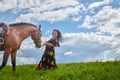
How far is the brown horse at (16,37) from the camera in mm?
14234

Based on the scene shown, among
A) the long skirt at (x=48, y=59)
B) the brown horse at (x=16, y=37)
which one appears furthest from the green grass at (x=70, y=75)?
the brown horse at (x=16, y=37)

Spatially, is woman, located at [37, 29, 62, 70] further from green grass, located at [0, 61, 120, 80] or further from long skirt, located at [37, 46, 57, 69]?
green grass, located at [0, 61, 120, 80]

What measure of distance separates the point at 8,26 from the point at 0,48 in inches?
51.2

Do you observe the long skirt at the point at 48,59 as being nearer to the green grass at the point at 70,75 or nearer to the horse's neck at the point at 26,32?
the green grass at the point at 70,75

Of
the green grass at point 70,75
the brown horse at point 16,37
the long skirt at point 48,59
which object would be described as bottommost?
the green grass at point 70,75

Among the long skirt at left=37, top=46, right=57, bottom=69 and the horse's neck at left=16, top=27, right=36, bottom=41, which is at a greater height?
the horse's neck at left=16, top=27, right=36, bottom=41

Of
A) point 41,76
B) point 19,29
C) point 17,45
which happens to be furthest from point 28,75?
point 19,29

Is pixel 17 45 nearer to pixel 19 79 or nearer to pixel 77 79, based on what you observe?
pixel 19 79

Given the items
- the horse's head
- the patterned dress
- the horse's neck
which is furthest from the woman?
the horse's neck

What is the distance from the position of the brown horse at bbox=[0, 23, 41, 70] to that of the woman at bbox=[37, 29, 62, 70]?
80 cm

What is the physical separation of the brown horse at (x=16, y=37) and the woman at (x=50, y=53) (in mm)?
796

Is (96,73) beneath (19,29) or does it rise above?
beneath

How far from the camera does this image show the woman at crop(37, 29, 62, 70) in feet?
49.4

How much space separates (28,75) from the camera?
13406mm
